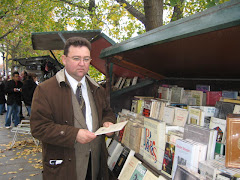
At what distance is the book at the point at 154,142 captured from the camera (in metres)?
1.94

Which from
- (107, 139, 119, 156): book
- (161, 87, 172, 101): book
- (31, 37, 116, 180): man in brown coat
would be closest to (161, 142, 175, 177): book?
(31, 37, 116, 180): man in brown coat

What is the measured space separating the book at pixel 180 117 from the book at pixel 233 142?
73cm

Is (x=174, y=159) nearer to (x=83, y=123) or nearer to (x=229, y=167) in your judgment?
(x=229, y=167)

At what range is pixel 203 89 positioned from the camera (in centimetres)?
269

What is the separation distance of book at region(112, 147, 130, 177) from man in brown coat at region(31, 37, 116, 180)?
19.3 inches

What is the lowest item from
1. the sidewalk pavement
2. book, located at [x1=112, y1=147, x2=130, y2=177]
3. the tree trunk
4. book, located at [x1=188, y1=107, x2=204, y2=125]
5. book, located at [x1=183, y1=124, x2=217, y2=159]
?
the sidewalk pavement

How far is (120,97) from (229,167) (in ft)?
7.83

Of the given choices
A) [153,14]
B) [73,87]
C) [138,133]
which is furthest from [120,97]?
[153,14]

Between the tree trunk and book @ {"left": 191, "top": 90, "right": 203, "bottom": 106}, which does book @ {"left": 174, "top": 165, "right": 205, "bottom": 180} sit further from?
the tree trunk

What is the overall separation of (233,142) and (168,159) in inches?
24.4

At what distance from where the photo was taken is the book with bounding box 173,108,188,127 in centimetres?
209

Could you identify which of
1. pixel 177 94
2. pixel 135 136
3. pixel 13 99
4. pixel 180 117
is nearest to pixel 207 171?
pixel 180 117

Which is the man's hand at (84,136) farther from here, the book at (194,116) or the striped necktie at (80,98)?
the book at (194,116)

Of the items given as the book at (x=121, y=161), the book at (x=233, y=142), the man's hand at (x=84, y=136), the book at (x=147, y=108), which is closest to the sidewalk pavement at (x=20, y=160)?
the book at (x=121, y=161)
